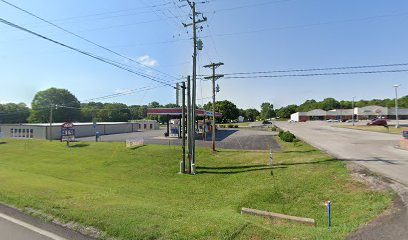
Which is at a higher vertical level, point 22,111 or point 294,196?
point 22,111

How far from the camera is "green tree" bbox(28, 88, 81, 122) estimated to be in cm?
9400

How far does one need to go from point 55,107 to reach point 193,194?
98237 mm

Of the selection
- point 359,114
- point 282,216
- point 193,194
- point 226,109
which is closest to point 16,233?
point 282,216

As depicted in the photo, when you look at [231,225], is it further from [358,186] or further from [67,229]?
[358,186]

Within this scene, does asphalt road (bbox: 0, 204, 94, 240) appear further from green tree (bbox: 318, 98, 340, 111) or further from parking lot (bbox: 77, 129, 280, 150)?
green tree (bbox: 318, 98, 340, 111)

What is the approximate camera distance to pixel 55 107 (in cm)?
9694

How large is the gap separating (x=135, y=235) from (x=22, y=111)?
392 ft

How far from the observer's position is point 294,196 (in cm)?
1241

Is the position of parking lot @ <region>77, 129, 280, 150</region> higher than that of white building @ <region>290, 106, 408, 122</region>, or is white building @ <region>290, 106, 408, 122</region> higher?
white building @ <region>290, 106, 408, 122</region>

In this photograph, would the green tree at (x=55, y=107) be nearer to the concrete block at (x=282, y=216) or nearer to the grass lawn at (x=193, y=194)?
the grass lawn at (x=193, y=194)

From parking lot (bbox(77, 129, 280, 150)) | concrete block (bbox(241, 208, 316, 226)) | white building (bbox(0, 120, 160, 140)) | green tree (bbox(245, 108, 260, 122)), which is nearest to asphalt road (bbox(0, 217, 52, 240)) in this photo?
concrete block (bbox(241, 208, 316, 226))

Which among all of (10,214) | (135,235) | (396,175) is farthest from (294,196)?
(10,214)

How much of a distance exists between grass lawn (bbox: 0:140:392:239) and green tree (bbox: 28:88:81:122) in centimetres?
7604

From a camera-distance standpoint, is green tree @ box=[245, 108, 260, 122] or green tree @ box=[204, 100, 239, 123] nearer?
green tree @ box=[204, 100, 239, 123]
